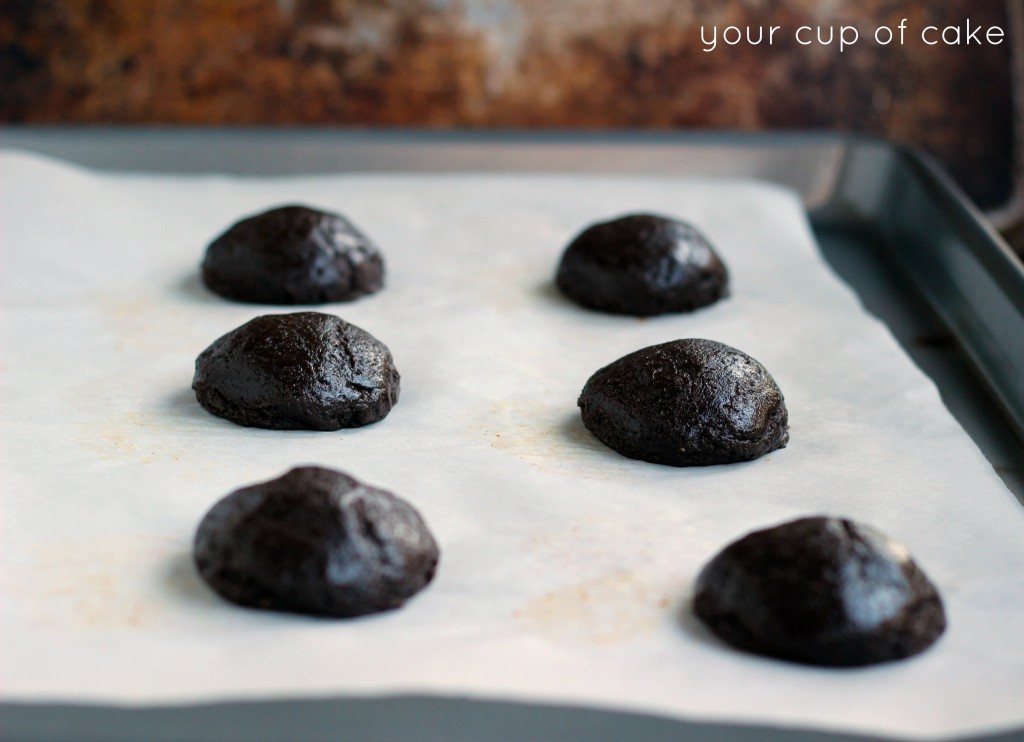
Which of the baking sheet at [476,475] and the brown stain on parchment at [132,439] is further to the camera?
the brown stain on parchment at [132,439]

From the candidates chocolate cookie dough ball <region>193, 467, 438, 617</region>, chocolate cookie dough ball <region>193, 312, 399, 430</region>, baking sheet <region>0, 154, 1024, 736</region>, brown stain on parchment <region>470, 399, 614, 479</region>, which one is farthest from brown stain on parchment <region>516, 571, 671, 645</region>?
chocolate cookie dough ball <region>193, 312, 399, 430</region>

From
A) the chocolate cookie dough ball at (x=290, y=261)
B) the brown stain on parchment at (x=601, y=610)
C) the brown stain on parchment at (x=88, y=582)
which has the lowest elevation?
the chocolate cookie dough ball at (x=290, y=261)

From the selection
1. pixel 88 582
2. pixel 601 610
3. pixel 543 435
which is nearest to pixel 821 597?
pixel 601 610

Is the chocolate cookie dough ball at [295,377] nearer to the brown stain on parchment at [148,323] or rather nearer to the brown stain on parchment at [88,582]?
the brown stain on parchment at [148,323]

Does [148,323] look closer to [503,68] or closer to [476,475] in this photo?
[476,475]

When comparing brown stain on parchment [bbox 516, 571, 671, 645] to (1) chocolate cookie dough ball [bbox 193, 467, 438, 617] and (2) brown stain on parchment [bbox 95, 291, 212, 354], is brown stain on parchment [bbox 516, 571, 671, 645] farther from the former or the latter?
(2) brown stain on parchment [bbox 95, 291, 212, 354]

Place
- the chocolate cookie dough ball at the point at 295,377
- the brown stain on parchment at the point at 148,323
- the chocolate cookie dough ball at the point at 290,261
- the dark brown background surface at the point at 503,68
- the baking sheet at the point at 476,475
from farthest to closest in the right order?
the dark brown background surface at the point at 503,68, the chocolate cookie dough ball at the point at 290,261, the brown stain on parchment at the point at 148,323, the chocolate cookie dough ball at the point at 295,377, the baking sheet at the point at 476,475

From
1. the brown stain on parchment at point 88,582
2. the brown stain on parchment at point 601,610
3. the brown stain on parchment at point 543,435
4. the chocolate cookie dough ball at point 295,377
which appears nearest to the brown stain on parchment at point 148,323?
the chocolate cookie dough ball at point 295,377
